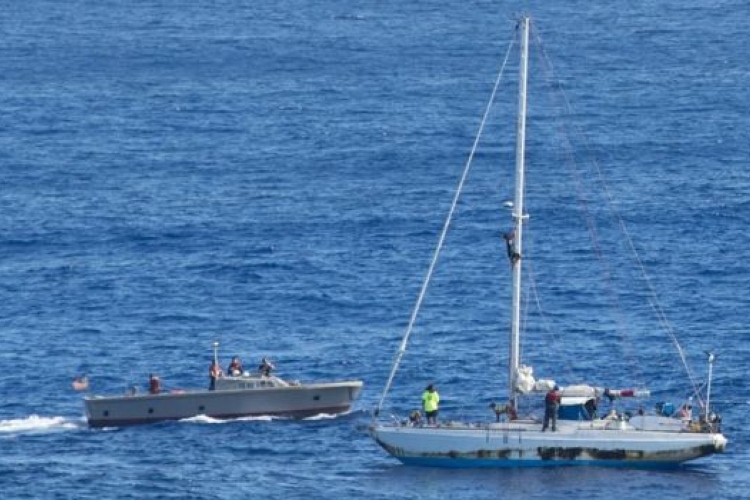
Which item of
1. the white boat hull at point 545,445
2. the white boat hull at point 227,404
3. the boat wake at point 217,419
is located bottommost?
the white boat hull at point 545,445

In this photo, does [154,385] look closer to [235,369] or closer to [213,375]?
[213,375]

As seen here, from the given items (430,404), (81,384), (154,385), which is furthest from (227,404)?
(430,404)

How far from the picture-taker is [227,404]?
4889 inches

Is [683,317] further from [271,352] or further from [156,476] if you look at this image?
[156,476]

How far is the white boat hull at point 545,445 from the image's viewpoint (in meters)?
110

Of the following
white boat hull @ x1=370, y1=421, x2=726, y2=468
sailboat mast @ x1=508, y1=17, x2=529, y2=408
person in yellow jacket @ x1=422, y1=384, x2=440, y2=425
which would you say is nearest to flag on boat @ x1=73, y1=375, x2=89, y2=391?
white boat hull @ x1=370, y1=421, x2=726, y2=468

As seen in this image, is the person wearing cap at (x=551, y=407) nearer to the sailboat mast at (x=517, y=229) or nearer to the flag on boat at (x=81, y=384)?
the sailboat mast at (x=517, y=229)

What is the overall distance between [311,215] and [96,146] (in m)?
30.1

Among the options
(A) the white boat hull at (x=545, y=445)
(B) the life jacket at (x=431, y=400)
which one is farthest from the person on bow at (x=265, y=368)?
(B) the life jacket at (x=431, y=400)

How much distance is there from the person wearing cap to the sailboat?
101 millimetres

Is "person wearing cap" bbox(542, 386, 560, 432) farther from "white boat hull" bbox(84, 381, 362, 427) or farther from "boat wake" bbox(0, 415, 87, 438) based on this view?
"boat wake" bbox(0, 415, 87, 438)

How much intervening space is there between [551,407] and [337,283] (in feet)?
127

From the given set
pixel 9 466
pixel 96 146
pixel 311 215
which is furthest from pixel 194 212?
pixel 9 466

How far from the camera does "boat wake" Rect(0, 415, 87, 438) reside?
122m
